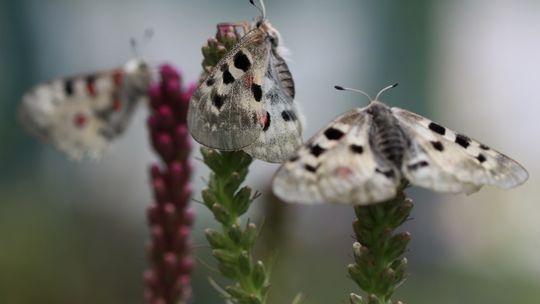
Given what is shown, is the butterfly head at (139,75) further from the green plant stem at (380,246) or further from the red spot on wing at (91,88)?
the green plant stem at (380,246)

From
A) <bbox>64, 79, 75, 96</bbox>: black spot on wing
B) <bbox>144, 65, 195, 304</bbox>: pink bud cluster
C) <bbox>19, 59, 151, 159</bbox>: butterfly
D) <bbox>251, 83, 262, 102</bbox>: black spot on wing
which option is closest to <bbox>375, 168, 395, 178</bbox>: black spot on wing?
<bbox>251, 83, 262, 102</bbox>: black spot on wing

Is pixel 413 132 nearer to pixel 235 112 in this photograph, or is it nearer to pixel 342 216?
pixel 235 112

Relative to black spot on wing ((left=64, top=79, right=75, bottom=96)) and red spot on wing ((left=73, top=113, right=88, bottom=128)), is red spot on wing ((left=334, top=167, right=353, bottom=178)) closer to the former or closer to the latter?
red spot on wing ((left=73, top=113, right=88, bottom=128))

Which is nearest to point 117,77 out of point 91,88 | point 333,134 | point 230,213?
point 91,88

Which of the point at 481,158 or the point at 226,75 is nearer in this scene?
the point at 481,158

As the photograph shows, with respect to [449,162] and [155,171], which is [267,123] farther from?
[155,171]
